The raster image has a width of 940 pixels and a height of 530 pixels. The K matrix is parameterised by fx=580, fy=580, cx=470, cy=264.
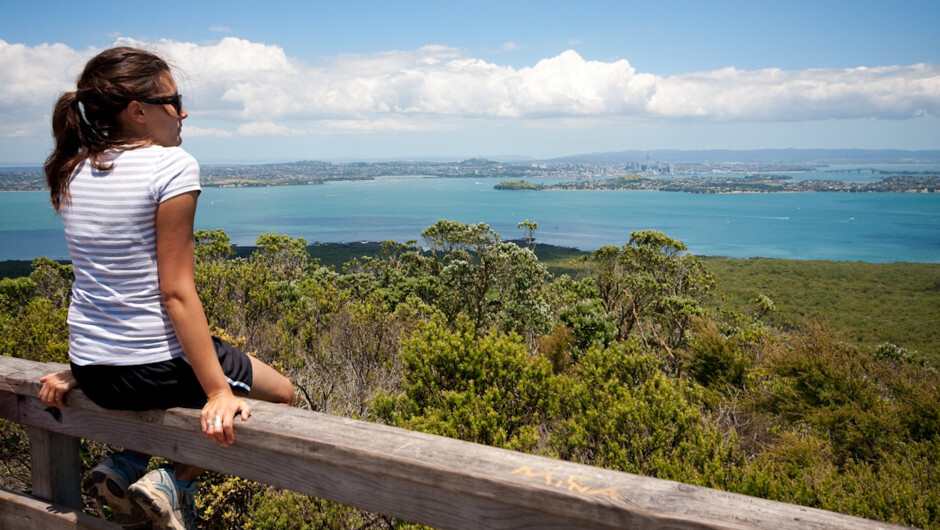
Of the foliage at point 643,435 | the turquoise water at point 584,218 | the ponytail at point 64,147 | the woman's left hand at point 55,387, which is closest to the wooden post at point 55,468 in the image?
the woman's left hand at point 55,387

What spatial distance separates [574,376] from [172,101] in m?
7.38

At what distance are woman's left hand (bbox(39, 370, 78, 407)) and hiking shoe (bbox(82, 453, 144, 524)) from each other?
206 millimetres

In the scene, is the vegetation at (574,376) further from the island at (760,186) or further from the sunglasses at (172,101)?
the island at (760,186)

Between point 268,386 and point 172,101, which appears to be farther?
point 268,386

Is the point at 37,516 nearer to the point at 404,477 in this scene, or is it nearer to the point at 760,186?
the point at 404,477

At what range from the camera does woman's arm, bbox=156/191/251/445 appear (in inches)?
53.4

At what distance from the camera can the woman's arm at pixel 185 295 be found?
53.4 inches

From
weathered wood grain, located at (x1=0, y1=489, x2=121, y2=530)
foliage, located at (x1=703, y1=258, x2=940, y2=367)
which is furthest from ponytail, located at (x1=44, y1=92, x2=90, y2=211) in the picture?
foliage, located at (x1=703, y1=258, x2=940, y2=367)

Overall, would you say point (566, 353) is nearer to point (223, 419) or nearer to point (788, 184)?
point (223, 419)

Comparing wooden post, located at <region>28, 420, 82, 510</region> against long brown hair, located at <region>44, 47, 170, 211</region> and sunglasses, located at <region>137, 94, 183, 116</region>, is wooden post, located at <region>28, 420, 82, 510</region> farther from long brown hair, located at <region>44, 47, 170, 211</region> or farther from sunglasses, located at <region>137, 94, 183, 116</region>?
sunglasses, located at <region>137, 94, 183, 116</region>

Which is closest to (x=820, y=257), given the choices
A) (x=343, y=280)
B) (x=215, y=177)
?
(x=343, y=280)

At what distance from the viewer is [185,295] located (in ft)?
4.60

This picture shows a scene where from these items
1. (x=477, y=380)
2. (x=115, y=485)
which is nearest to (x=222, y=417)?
(x=115, y=485)

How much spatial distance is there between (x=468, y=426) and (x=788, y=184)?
695 feet
